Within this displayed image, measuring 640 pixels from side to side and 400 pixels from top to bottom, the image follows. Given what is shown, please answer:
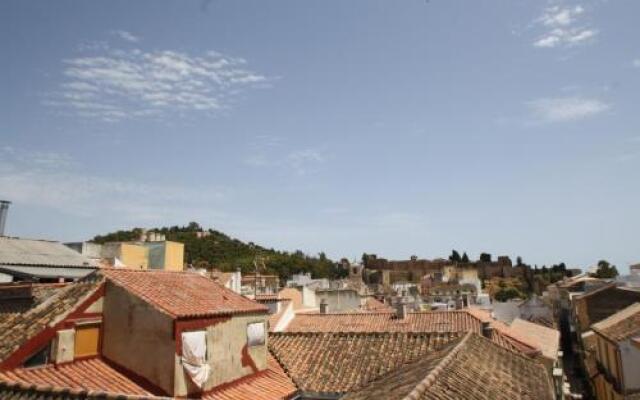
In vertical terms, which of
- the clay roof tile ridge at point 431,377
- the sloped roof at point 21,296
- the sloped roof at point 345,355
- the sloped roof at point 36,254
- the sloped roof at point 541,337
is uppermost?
the sloped roof at point 36,254

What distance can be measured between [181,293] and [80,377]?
4.00 meters

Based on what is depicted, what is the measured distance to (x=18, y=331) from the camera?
12930 millimetres

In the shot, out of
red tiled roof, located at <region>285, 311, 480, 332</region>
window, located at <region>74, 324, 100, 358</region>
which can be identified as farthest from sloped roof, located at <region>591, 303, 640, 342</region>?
window, located at <region>74, 324, 100, 358</region>

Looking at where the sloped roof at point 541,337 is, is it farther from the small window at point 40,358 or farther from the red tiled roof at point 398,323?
the small window at point 40,358

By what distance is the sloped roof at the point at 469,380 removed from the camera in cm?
1017

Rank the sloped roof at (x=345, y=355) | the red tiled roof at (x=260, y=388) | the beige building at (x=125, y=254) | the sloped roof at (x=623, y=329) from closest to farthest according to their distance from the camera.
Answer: the red tiled roof at (x=260, y=388), the sloped roof at (x=345, y=355), the sloped roof at (x=623, y=329), the beige building at (x=125, y=254)

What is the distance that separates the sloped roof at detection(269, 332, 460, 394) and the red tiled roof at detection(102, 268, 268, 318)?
7.77 ft

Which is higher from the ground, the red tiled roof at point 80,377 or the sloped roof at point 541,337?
the red tiled roof at point 80,377

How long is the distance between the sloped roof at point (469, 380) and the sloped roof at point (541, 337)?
38.9ft

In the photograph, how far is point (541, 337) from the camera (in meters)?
31.3

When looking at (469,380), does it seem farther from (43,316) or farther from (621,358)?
→ (621,358)

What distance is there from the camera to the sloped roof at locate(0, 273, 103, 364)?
1235 centimetres

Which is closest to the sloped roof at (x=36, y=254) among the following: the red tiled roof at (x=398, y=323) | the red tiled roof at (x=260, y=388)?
the red tiled roof at (x=260, y=388)

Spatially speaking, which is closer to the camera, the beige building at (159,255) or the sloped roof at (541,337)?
the sloped roof at (541,337)
